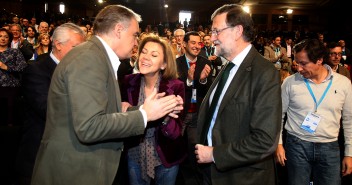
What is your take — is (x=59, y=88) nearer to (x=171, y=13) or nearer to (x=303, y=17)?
(x=303, y=17)

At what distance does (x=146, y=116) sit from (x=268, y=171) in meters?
0.82

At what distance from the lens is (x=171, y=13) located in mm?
24078

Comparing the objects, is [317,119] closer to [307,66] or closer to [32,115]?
[307,66]

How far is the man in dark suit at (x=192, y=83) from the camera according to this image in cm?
369

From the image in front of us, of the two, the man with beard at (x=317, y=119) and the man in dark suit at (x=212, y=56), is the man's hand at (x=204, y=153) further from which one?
the man in dark suit at (x=212, y=56)

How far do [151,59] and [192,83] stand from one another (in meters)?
1.47

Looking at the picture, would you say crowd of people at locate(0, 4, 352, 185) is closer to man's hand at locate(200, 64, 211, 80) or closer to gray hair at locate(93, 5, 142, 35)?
gray hair at locate(93, 5, 142, 35)

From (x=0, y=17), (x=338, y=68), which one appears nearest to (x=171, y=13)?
(x=0, y=17)

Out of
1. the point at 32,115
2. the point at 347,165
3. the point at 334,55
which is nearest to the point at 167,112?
the point at 32,115

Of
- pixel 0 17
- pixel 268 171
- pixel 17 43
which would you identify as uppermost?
pixel 0 17

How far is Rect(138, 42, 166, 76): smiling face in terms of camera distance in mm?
2469

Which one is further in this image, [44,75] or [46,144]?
[44,75]

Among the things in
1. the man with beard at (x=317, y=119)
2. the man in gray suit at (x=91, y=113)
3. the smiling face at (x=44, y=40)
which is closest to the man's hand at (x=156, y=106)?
the man in gray suit at (x=91, y=113)

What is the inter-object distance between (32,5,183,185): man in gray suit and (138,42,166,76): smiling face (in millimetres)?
763
